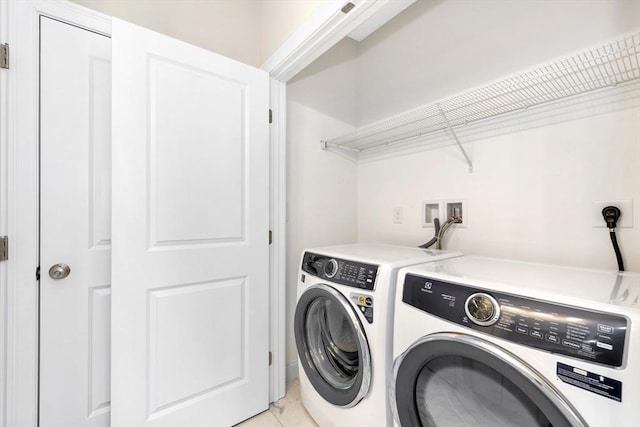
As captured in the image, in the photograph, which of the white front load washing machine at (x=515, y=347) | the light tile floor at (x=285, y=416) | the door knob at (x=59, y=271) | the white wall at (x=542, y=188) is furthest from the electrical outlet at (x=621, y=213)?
the door knob at (x=59, y=271)

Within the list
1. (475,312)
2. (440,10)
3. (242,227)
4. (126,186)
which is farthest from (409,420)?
(440,10)

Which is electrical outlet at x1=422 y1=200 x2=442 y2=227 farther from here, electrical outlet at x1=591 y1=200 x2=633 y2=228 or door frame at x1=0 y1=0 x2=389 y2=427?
door frame at x1=0 y1=0 x2=389 y2=427

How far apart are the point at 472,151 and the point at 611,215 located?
2.14 feet

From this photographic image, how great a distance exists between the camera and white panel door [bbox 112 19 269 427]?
120 centimetres

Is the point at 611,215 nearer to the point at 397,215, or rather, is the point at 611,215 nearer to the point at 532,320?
the point at 532,320

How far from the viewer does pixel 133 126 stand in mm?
1206

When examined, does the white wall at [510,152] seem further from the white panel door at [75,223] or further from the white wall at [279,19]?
the white panel door at [75,223]

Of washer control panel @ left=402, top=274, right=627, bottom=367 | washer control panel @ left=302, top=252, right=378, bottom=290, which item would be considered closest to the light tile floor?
washer control panel @ left=302, top=252, right=378, bottom=290

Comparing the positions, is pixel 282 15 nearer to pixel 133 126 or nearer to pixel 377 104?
pixel 377 104

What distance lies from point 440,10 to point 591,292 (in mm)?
1735

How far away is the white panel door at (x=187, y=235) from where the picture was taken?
1.20m

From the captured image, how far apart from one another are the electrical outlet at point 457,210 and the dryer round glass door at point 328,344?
0.87 metres

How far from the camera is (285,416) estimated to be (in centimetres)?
155

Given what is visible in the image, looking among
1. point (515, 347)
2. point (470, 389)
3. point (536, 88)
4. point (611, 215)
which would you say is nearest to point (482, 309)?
point (515, 347)
